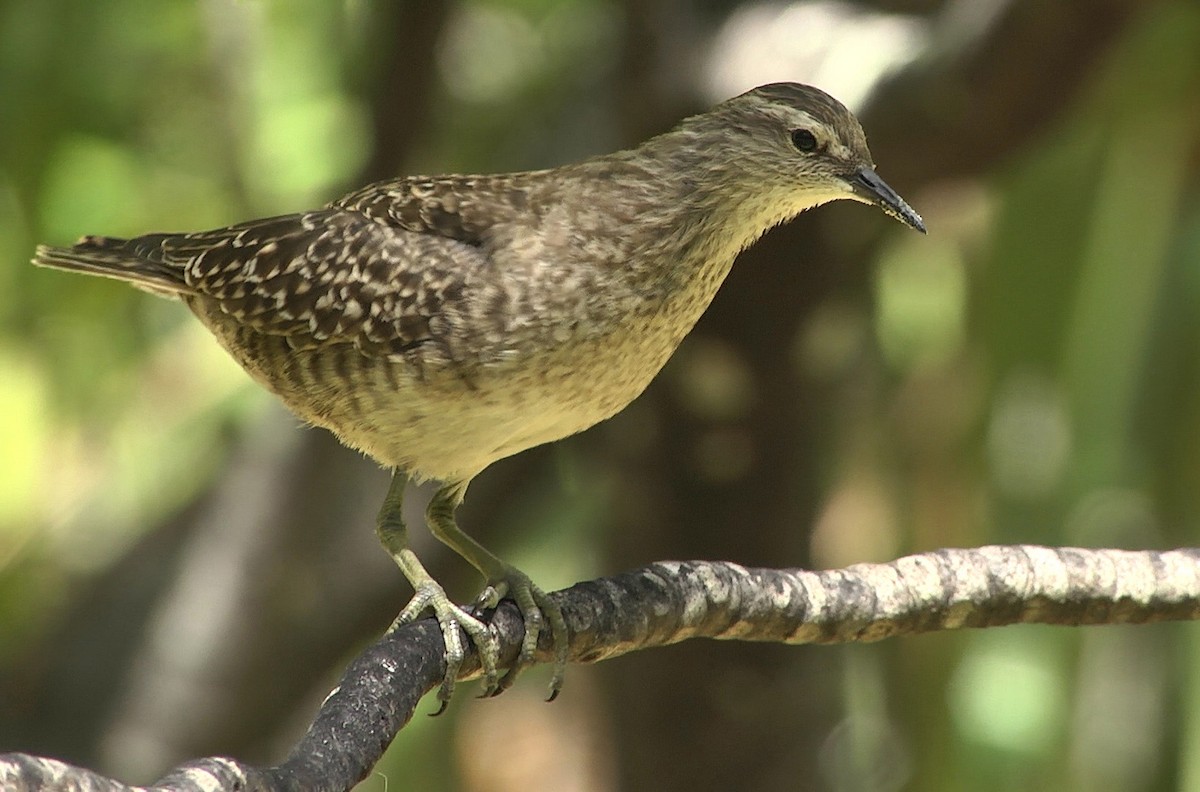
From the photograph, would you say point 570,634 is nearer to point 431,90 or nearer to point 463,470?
point 463,470

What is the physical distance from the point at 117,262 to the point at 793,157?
1.78m

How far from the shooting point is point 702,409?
6246mm

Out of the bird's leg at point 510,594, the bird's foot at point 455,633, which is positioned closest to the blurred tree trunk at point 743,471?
the bird's leg at point 510,594

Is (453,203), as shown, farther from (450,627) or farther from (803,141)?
(450,627)

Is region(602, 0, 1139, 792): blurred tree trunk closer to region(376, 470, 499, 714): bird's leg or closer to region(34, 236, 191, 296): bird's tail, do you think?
region(34, 236, 191, 296): bird's tail

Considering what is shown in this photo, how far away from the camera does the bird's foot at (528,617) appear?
3764 mm

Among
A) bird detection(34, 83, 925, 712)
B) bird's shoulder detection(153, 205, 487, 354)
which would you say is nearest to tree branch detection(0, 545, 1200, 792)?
bird detection(34, 83, 925, 712)

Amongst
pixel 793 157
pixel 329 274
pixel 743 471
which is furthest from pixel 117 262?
pixel 743 471

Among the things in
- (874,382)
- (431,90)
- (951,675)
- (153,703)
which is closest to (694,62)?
(431,90)

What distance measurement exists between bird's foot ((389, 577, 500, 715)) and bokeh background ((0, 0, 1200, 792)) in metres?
2.37

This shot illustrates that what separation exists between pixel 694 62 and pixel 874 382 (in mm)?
2062

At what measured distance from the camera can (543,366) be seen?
146 inches

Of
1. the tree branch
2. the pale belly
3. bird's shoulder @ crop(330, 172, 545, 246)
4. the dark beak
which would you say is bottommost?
the tree branch

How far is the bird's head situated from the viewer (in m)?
4.06
